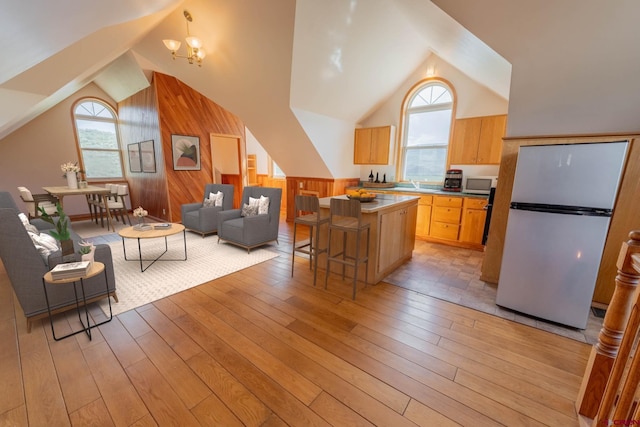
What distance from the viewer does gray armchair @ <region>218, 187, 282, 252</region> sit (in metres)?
3.81

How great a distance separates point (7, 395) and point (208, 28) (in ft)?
13.5

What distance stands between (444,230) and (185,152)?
5.77 meters

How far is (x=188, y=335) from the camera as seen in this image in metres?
2.00

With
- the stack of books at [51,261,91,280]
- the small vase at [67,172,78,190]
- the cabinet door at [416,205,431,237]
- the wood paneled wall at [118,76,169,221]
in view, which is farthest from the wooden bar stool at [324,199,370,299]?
the small vase at [67,172,78,190]

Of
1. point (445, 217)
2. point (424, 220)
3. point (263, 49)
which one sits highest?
point (263, 49)

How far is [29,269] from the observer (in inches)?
76.2

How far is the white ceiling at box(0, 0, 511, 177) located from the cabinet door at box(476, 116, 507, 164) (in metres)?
0.41

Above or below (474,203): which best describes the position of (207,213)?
below

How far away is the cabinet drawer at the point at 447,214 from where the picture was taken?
4.23m

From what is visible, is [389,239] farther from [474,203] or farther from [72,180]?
[72,180]

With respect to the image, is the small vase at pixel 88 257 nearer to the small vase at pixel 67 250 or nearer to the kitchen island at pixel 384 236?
the small vase at pixel 67 250

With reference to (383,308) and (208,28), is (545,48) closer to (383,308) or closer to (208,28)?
(383,308)

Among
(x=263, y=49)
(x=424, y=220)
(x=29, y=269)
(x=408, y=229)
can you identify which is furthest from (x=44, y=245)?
(x=424, y=220)

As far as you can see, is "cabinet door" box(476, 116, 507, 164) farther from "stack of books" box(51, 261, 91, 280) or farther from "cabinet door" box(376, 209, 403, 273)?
"stack of books" box(51, 261, 91, 280)
